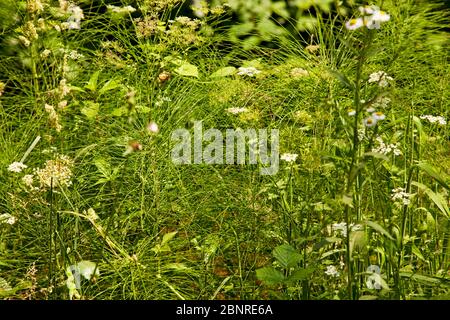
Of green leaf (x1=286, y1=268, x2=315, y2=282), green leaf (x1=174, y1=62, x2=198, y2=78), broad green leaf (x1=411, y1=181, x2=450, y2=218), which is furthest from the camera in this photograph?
green leaf (x1=174, y1=62, x2=198, y2=78)

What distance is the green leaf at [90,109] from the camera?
292 centimetres

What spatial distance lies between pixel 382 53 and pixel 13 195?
1.68 meters

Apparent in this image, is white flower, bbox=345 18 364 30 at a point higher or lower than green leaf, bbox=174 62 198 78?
lower

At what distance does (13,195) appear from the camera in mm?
2471

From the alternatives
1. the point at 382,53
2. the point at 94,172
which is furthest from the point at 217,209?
the point at 382,53

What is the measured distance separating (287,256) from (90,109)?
3.85 feet

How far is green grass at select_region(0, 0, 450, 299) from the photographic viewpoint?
2.21m

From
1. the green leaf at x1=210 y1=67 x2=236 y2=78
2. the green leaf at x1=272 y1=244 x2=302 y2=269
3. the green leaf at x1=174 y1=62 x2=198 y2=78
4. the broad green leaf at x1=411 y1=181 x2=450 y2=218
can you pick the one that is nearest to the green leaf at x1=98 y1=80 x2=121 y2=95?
the green leaf at x1=174 y1=62 x2=198 y2=78

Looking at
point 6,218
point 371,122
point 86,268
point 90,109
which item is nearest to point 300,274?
point 371,122

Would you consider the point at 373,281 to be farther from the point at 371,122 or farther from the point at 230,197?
the point at 230,197

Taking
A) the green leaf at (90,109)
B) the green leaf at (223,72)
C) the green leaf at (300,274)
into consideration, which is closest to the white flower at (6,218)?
the green leaf at (90,109)

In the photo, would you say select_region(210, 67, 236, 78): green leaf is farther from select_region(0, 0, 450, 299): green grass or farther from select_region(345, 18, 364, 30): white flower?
select_region(345, 18, 364, 30): white flower

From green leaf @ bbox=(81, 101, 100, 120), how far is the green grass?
0.01m

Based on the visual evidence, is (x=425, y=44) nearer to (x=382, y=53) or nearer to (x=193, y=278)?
(x=382, y=53)
